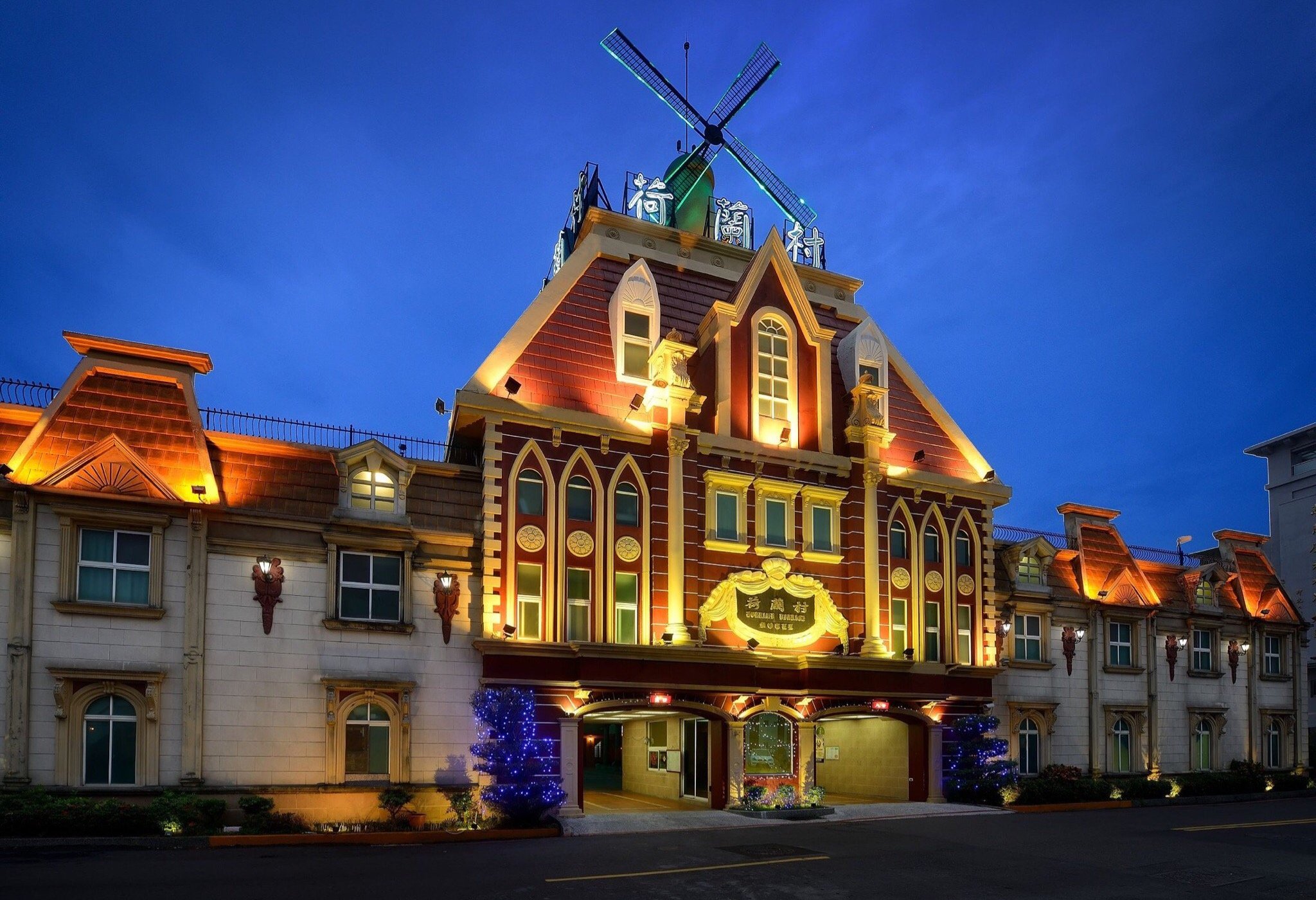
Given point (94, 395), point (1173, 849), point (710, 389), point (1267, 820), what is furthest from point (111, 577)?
point (1267, 820)

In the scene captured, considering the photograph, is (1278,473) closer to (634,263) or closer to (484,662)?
(634,263)

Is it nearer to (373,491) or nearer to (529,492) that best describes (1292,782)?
(529,492)

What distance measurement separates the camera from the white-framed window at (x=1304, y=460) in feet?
179

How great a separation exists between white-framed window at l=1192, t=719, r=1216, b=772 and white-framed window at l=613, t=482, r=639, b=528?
2454 centimetres

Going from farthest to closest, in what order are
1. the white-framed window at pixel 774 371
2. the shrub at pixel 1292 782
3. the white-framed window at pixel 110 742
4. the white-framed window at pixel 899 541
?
the shrub at pixel 1292 782
the white-framed window at pixel 899 541
the white-framed window at pixel 774 371
the white-framed window at pixel 110 742

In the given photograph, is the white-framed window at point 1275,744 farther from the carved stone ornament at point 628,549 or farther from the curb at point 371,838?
the curb at point 371,838

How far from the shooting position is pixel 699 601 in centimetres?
2891

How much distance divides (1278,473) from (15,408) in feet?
194

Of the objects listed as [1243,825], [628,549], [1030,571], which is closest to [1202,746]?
[1030,571]

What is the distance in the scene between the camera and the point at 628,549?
28.3m

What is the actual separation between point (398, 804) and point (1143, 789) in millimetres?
24517

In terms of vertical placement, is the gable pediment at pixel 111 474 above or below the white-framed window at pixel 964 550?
above

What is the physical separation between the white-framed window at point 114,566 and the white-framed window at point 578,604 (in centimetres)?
1002

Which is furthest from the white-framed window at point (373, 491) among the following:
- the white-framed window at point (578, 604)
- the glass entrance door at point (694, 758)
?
the glass entrance door at point (694, 758)
